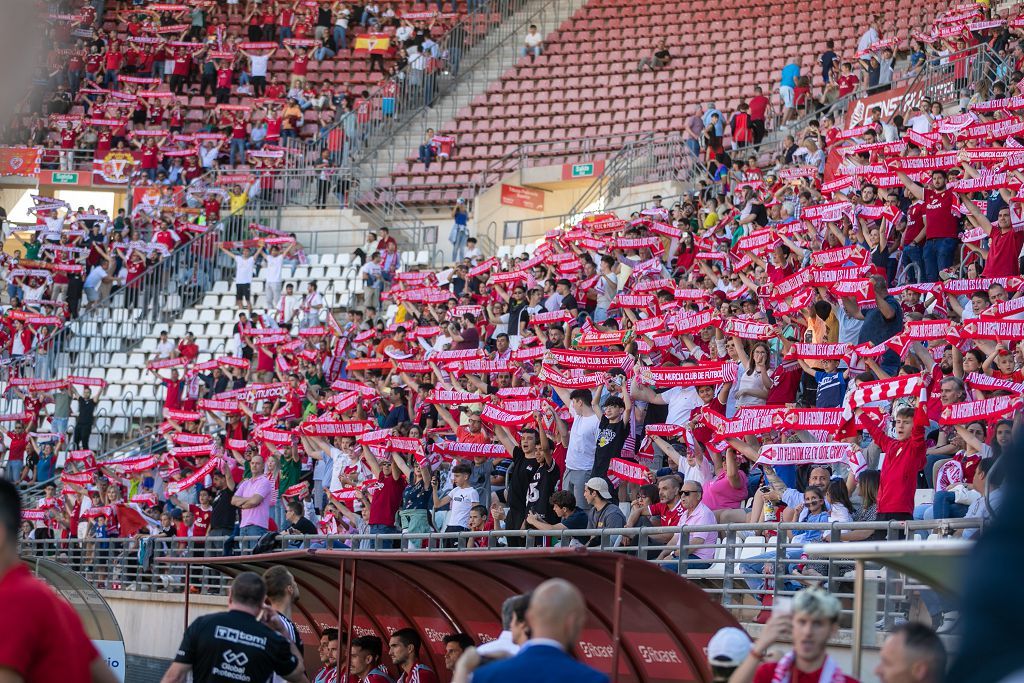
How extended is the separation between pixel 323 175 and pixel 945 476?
2375 cm

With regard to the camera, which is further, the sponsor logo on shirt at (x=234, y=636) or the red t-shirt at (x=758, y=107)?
the red t-shirt at (x=758, y=107)

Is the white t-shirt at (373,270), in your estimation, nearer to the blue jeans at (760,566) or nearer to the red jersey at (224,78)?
the red jersey at (224,78)

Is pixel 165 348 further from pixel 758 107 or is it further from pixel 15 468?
pixel 758 107

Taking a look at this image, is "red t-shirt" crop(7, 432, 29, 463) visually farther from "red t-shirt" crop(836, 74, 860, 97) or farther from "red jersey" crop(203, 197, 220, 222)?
"red t-shirt" crop(836, 74, 860, 97)

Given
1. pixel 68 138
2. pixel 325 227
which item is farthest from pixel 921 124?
pixel 68 138

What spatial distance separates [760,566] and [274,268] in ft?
64.4

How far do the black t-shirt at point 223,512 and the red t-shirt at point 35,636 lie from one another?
14427 millimetres

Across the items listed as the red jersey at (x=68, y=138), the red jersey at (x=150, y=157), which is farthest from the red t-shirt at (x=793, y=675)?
the red jersey at (x=68, y=138)

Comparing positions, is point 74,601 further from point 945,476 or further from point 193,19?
point 193,19

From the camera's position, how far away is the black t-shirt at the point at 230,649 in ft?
23.0

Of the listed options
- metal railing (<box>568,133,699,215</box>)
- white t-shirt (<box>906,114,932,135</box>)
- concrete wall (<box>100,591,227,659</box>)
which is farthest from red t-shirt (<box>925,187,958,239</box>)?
metal railing (<box>568,133,699,215</box>)

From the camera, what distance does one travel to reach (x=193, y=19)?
4000 cm

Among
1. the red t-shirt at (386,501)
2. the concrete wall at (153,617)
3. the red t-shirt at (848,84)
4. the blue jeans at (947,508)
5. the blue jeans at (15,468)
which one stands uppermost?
the red t-shirt at (848,84)

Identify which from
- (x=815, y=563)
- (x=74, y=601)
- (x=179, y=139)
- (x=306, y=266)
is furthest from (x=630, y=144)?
(x=815, y=563)
